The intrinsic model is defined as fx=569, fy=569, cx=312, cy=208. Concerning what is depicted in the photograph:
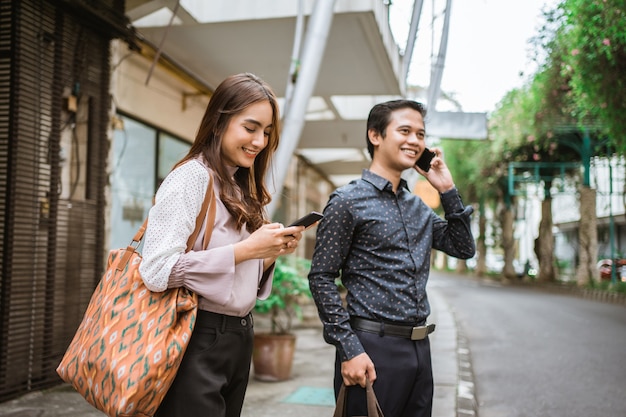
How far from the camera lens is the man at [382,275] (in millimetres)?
2342

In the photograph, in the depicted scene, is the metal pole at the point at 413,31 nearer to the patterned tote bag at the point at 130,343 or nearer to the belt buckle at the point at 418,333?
the belt buckle at the point at 418,333

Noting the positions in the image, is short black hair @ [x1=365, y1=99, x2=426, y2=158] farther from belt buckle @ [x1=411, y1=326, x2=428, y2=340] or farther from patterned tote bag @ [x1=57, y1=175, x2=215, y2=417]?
patterned tote bag @ [x1=57, y1=175, x2=215, y2=417]

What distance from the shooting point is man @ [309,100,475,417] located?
2.34m

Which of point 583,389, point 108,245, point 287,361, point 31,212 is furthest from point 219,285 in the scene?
point 583,389

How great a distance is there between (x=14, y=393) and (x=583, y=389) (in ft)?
17.6

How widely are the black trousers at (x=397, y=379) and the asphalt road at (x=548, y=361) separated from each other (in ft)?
9.84

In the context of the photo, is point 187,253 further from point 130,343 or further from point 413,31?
point 413,31

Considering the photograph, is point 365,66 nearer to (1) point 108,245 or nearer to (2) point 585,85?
(1) point 108,245

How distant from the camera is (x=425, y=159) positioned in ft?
8.95

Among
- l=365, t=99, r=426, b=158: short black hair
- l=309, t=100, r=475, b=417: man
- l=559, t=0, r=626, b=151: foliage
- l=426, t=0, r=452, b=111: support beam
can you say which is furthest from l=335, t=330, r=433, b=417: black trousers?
l=559, t=0, r=626, b=151: foliage

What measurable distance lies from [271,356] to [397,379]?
373 centimetres

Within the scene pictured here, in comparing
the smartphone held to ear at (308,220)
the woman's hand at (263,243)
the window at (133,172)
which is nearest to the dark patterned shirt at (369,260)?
the smartphone held to ear at (308,220)

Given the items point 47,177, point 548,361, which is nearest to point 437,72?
point 548,361

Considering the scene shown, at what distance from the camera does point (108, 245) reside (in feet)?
20.4
